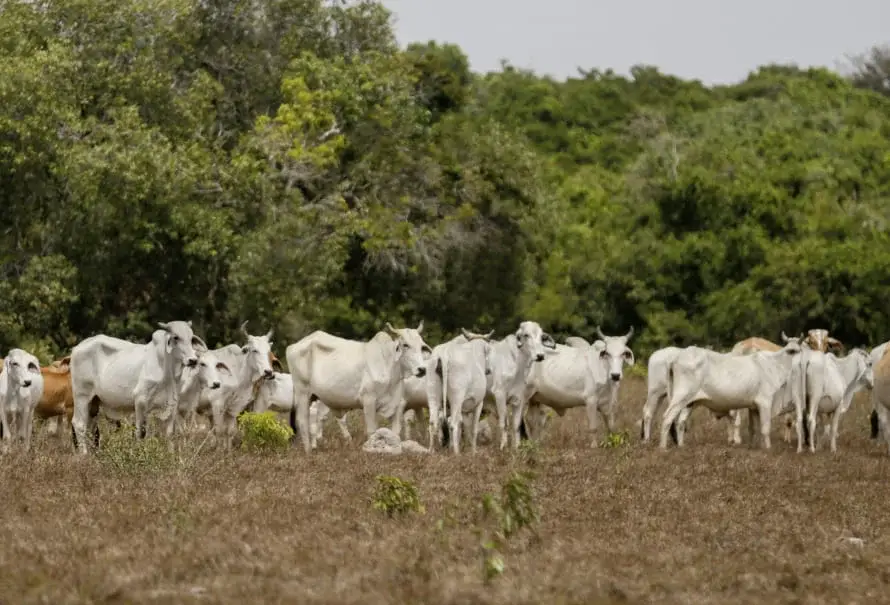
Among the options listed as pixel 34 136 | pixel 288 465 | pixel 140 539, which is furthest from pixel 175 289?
pixel 140 539

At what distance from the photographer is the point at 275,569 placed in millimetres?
10656

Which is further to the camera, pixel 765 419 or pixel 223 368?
pixel 765 419

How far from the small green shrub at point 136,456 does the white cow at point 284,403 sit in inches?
231

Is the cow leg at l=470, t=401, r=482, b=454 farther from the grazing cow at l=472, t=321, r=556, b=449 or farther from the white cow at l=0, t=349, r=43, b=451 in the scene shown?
the white cow at l=0, t=349, r=43, b=451

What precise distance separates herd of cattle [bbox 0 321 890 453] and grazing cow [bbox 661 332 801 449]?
12 millimetres

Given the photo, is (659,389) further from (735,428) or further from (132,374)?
(132,374)

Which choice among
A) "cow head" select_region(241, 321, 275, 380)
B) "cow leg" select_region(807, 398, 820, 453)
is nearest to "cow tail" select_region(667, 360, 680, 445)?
"cow leg" select_region(807, 398, 820, 453)

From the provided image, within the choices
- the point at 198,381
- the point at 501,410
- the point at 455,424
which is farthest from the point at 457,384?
the point at 198,381

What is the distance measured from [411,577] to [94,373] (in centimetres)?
959

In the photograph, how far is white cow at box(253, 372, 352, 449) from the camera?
71.9 ft

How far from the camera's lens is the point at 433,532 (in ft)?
39.8

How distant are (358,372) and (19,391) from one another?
12.1 feet

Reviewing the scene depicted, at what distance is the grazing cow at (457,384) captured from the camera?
66.1ft

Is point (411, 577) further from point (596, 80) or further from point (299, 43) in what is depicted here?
point (596, 80)
